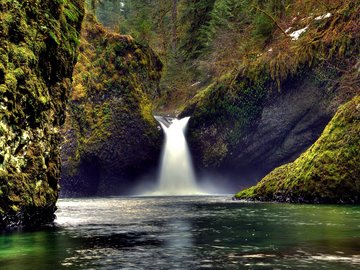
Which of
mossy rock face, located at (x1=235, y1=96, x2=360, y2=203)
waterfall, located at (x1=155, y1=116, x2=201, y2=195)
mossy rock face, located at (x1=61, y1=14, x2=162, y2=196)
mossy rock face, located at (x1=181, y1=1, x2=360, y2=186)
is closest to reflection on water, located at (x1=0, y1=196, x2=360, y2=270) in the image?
mossy rock face, located at (x1=235, y1=96, x2=360, y2=203)

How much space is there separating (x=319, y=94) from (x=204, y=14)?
19.6 metres

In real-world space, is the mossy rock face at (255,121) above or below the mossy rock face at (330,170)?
above

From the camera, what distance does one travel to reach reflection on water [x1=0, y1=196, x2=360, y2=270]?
5.61 metres

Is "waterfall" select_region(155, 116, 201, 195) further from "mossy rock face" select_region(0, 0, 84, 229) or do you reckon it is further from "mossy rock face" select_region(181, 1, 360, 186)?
"mossy rock face" select_region(0, 0, 84, 229)

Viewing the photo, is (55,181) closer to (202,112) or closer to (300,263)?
(300,263)

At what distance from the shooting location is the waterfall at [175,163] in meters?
33.4

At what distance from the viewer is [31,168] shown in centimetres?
1052

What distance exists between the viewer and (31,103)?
10.6m

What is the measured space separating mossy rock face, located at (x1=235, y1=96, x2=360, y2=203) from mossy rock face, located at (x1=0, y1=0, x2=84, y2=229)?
969 cm

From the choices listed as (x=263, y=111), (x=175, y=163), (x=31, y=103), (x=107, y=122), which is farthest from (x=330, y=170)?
(x=107, y=122)

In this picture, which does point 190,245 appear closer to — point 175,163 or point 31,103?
point 31,103

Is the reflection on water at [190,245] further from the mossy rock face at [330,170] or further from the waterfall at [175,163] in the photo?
the waterfall at [175,163]

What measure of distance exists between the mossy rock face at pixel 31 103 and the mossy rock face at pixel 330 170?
9.69 metres

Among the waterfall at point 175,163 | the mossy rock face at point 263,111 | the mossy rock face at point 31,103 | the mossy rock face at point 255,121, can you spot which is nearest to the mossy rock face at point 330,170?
the mossy rock face at point 263,111
